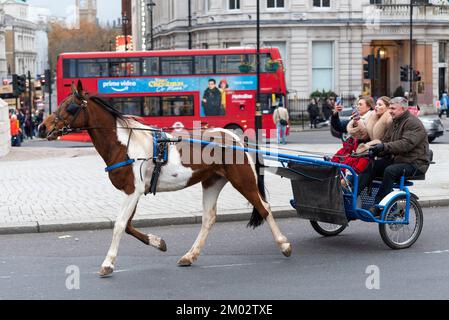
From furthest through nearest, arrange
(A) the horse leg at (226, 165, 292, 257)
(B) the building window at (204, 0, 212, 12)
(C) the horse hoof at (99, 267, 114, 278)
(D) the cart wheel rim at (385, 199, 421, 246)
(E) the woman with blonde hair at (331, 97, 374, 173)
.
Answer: (B) the building window at (204, 0, 212, 12), (E) the woman with blonde hair at (331, 97, 374, 173), (D) the cart wheel rim at (385, 199, 421, 246), (A) the horse leg at (226, 165, 292, 257), (C) the horse hoof at (99, 267, 114, 278)

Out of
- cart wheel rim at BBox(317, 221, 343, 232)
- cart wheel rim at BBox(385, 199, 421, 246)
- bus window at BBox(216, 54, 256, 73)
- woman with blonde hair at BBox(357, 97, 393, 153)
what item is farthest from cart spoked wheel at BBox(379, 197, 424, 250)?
bus window at BBox(216, 54, 256, 73)

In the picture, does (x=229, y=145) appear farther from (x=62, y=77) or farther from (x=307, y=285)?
(x=62, y=77)

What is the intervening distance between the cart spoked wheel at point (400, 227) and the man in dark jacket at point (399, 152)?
185mm

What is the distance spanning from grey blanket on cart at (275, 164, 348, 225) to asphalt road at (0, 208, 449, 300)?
1.36 ft

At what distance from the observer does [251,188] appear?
32.2ft

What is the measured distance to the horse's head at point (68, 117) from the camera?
9.35 metres

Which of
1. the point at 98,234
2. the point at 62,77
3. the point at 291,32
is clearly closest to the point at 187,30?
the point at 291,32

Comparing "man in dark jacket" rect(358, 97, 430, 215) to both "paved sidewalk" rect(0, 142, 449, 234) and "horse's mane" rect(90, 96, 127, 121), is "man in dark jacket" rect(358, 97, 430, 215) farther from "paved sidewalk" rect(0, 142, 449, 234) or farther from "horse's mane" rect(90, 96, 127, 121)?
"horse's mane" rect(90, 96, 127, 121)

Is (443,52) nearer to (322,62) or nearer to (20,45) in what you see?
(322,62)

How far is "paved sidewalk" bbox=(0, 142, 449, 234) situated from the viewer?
12.4 meters

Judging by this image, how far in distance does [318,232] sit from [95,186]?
6763mm

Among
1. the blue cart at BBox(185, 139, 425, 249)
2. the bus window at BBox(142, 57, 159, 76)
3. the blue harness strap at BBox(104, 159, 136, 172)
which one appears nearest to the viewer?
the blue harness strap at BBox(104, 159, 136, 172)

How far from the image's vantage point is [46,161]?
84.0 ft

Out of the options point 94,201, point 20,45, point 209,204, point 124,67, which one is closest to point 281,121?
point 124,67
